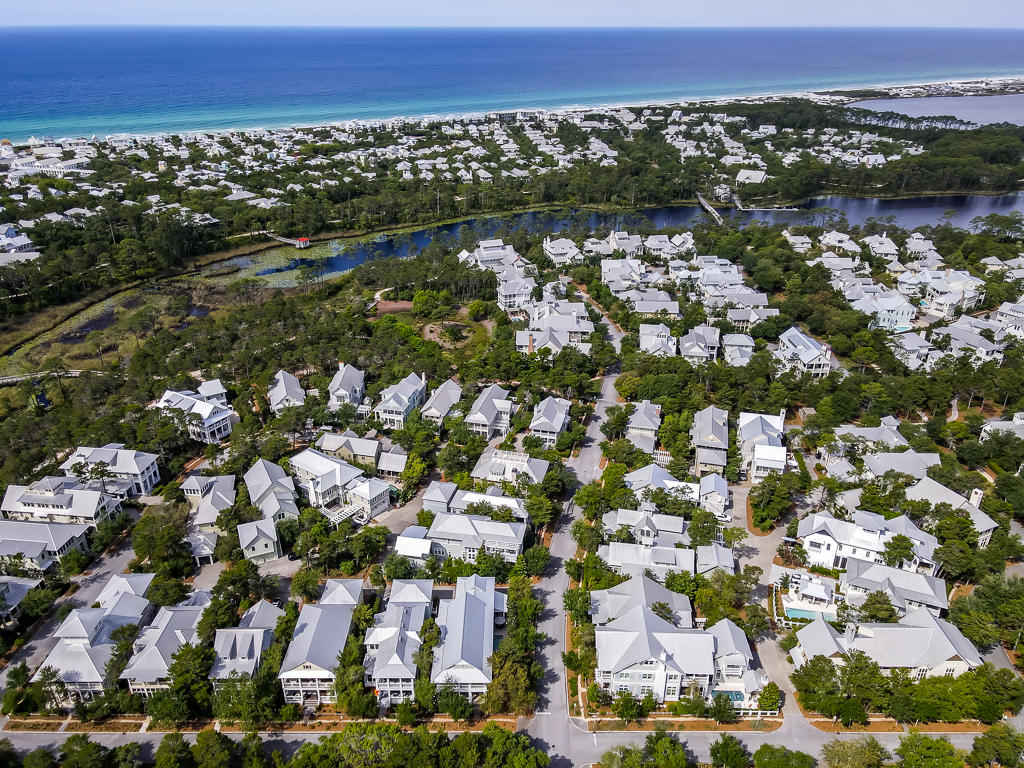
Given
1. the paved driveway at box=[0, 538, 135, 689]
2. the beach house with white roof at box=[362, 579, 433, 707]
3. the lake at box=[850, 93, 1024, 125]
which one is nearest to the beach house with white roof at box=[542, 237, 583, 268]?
the beach house with white roof at box=[362, 579, 433, 707]

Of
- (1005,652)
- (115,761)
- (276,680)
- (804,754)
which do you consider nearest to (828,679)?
(804,754)

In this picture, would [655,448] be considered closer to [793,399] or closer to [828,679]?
[793,399]

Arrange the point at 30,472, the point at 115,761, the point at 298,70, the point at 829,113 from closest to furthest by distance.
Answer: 1. the point at 115,761
2. the point at 30,472
3. the point at 829,113
4. the point at 298,70

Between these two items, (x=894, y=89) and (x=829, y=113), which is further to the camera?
(x=894, y=89)

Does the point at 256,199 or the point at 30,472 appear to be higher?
the point at 256,199

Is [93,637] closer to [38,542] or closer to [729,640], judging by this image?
[38,542]

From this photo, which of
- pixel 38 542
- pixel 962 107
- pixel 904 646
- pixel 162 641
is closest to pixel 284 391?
pixel 38 542
